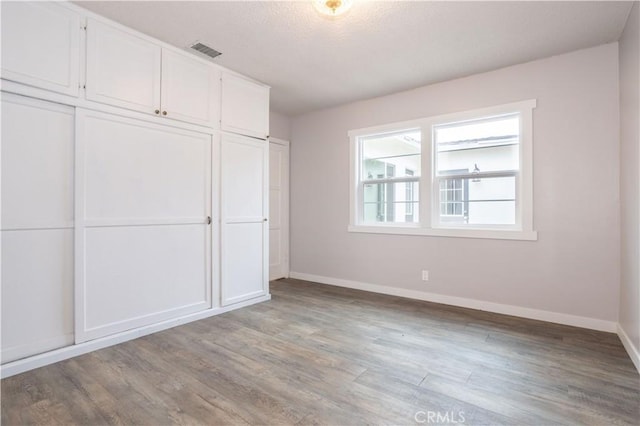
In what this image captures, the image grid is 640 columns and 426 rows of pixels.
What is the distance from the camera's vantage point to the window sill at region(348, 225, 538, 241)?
332cm

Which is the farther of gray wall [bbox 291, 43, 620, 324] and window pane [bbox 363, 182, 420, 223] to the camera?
window pane [bbox 363, 182, 420, 223]

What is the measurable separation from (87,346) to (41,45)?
2193 mm

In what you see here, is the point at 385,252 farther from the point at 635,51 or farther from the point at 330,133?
the point at 635,51

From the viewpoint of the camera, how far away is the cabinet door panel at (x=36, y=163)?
213 centimetres

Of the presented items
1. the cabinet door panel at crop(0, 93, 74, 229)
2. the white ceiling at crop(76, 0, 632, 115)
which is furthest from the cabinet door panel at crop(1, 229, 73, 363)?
the white ceiling at crop(76, 0, 632, 115)

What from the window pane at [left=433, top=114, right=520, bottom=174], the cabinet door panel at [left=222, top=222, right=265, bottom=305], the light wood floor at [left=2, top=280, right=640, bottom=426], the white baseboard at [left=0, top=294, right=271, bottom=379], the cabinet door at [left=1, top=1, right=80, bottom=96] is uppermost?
the cabinet door at [left=1, top=1, right=80, bottom=96]

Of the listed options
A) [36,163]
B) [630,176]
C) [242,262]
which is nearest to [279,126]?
[242,262]

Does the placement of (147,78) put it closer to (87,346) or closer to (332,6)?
(332,6)

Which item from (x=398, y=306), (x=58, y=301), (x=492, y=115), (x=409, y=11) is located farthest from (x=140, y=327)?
(x=492, y=115)

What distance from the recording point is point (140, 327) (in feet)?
9.12

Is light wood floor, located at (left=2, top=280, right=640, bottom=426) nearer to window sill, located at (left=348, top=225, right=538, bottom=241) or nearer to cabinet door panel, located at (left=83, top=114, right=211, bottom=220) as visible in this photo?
window sill, located at (left=348, top=225, right=538, bottom=241)

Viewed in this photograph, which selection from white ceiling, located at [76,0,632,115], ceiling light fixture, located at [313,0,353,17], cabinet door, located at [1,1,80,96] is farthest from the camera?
white ceiling, located at [76,0,632,115]

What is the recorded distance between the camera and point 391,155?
438 centimetres

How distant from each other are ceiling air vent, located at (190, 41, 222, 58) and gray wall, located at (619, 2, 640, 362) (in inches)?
131
